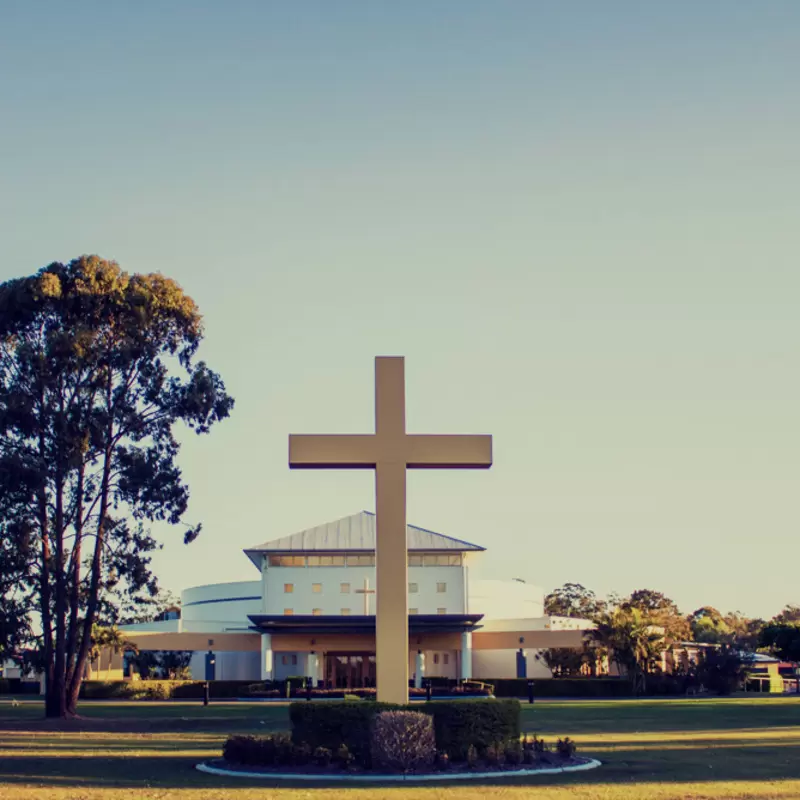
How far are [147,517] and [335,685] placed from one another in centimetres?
3275

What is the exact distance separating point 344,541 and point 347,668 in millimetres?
7913

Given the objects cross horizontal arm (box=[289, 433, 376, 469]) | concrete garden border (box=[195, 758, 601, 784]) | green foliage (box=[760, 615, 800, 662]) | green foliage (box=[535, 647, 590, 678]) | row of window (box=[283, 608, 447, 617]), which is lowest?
concrete garden border (box=[195, 758, 601, 784])

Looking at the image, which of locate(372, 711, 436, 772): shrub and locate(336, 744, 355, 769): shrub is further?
locate(336, 744, 355, 769): shrub

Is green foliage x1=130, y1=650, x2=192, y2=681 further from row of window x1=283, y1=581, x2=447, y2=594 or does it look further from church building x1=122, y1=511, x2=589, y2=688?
row of window x1=283, y1=581, x2=447, y2=594

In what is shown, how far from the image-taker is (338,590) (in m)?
72.7

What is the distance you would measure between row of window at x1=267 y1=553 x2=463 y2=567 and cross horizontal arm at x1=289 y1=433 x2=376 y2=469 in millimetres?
53032

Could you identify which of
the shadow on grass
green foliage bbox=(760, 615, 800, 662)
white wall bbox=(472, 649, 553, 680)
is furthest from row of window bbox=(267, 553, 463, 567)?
the shadow on grass

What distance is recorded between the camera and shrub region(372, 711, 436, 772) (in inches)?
734

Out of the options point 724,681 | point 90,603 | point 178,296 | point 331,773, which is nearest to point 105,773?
point 331,773

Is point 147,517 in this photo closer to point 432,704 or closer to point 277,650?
point 432,704

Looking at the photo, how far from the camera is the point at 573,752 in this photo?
2127 cm

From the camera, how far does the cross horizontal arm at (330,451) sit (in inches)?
802

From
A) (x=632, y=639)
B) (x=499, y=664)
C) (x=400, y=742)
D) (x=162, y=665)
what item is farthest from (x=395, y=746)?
(x=162, y=665)

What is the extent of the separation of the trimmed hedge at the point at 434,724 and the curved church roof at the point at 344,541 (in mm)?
52729
